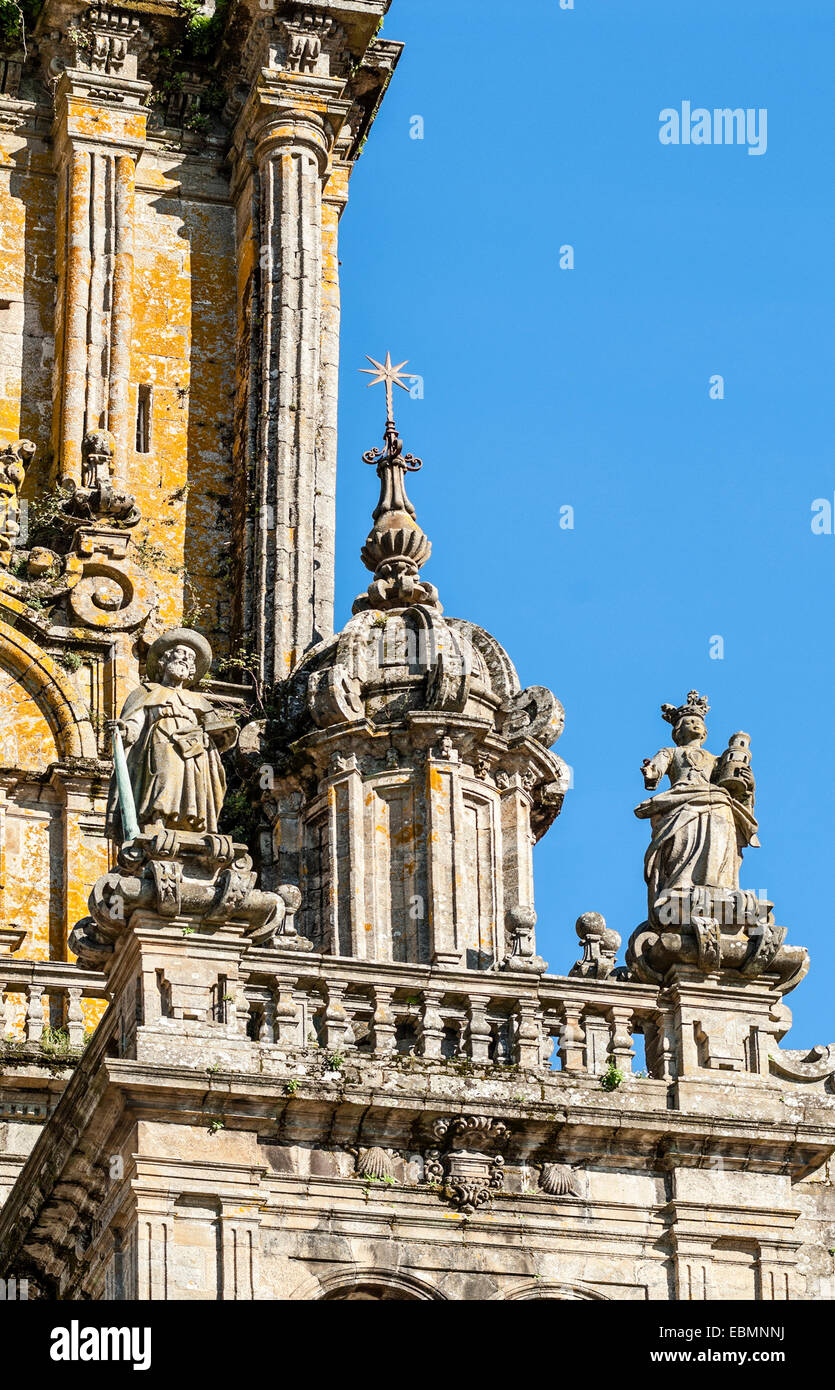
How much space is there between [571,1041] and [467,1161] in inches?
61.3

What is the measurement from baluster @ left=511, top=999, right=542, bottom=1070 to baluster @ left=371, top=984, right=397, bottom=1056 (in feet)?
3.23

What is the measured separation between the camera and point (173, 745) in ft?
112

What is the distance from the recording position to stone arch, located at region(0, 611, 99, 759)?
1682 inches

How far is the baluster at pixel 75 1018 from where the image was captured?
37.6 metres

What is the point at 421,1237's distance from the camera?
32.8m

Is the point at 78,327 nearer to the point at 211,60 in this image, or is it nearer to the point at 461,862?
the point at 211,60

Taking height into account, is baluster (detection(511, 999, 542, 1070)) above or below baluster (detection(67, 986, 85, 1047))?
below

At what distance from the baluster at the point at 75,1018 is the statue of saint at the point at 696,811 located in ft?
18.0

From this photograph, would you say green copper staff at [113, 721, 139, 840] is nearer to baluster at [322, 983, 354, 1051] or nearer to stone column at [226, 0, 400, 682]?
baluster at [322, 983, 354, 1051]

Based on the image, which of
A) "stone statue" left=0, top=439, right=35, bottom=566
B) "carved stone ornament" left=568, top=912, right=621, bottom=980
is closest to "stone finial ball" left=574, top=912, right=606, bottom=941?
"carved stone ornament" left=568, top=912, right=621, bottom=980

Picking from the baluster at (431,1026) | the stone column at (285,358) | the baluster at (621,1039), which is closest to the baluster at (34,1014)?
the baluster at (431,1026)

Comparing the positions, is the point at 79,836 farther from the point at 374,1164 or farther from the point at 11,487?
the point at 374,1164

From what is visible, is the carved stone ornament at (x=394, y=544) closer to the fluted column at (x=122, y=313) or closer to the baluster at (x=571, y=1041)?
the fluted column at (x=122, y=313)
